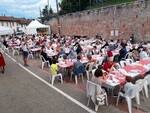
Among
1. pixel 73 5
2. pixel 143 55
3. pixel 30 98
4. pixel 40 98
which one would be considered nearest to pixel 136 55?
pixel 143 55

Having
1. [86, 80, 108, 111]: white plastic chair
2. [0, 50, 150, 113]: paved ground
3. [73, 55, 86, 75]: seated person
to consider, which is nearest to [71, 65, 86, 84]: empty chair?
[73, 55, 86, 75]: seated person

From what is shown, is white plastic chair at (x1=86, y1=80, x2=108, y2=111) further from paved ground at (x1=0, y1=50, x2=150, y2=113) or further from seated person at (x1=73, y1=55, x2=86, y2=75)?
seated person at (x1=73, y1=55, x2=86, y2=75)

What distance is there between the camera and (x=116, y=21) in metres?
29.3

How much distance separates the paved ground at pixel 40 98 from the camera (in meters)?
9.91

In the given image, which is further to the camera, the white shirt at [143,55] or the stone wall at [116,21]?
the stone wall at [116,21]

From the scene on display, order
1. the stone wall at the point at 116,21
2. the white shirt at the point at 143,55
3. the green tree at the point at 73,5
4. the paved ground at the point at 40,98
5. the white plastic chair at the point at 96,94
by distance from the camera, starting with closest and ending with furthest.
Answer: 1. the white plastic chair at the point at 96,94
2. the paved ground at the point at 40,98
3. the white shirt at the point at 143,55
4. the stone wall at the point at 116,21
5. the green tree at the point at 73,5

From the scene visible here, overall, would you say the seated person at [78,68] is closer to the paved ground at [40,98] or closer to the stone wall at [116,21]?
the paved ground at [40,98]

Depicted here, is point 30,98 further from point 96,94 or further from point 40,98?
point 96,94

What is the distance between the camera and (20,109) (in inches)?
403

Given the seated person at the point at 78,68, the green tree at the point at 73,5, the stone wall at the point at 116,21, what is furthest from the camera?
the green tree at the point at 73,5

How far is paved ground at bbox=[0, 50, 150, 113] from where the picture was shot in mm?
9906

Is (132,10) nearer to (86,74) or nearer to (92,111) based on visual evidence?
(86,74)

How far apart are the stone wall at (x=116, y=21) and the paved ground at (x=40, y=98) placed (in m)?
12.6

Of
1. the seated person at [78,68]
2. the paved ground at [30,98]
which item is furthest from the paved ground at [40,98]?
the seated person at [78,68]
